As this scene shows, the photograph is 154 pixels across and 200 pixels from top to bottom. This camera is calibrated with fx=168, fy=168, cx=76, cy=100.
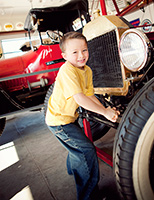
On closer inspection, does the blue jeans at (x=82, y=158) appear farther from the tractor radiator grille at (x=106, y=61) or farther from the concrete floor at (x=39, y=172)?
the tractor radiator grille at (x=106, y=61)

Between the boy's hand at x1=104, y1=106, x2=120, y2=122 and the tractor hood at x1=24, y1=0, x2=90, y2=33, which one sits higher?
the tractor hood at x1=24, y1=0, x2=90, y2=33

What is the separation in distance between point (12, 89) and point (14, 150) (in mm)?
1148

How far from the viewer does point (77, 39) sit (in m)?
1.04

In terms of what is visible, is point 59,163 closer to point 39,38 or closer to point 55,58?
point 55,58

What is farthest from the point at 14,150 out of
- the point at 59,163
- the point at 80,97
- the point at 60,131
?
the point at 80,97

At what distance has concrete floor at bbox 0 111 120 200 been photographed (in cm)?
137

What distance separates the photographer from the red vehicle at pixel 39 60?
2586 mm

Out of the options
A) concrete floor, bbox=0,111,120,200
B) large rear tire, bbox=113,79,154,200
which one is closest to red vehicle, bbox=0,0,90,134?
concrete floor, bbox=0,111,120,200

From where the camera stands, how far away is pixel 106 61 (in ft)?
4.90

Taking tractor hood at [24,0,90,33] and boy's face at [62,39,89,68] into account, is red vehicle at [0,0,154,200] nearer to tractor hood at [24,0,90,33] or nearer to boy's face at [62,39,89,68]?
tractor hood at [24,0,90,33]

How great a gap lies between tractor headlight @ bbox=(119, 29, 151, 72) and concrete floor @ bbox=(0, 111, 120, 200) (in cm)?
95

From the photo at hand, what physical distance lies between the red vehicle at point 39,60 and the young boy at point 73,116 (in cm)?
138

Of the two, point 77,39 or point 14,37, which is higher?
point 14,37

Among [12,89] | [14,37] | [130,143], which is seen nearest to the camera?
[130,143]
